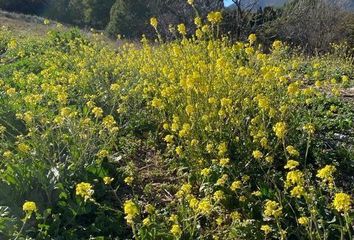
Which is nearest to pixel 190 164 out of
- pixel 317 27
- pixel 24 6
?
pixel 317 27

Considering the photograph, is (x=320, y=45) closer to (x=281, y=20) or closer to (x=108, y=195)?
(x=281, y=20)

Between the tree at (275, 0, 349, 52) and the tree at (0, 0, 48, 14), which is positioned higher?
the tree at (0, 0, 48, 14)

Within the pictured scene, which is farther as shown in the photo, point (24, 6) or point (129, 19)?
point (24, 6)

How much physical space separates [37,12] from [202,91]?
2574 centimetres

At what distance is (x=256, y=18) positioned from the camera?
512 inches

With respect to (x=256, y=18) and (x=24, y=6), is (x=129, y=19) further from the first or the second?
(x=256, y=18)

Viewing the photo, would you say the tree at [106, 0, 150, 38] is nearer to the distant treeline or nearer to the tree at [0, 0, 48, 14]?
the distant treeline

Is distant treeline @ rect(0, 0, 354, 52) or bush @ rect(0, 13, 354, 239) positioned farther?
distant treeline @ rect(0, 0, 354, 52)

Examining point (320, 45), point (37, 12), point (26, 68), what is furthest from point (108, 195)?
point (37, 12)

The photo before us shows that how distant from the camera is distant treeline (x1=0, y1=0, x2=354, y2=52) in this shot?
13.6m

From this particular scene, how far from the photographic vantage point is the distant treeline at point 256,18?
44.5ft

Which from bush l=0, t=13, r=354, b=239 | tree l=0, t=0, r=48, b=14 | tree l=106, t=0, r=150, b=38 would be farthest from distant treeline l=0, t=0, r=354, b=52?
bush l=0, t=13, r=354, b=239

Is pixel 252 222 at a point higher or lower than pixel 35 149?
lower

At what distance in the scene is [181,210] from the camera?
265 centimetres
